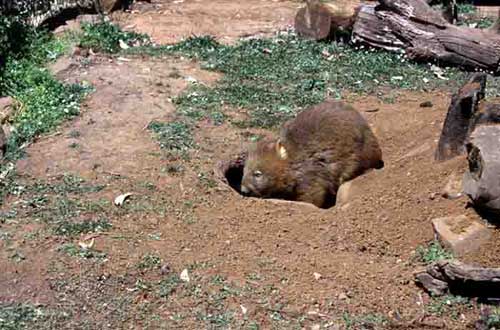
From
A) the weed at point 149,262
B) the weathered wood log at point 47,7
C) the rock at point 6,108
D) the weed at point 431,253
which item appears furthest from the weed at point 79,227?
the weathered wood log at point 47,7

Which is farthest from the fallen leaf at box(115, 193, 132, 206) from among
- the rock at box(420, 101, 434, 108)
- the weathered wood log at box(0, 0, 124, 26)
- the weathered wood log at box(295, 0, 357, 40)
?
the weathered wood log at box(0, 0, 124, 26)

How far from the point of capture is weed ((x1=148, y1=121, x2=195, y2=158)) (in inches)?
290

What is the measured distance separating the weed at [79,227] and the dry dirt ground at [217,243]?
0.08m

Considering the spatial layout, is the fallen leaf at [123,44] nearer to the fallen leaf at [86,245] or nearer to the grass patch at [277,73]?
the grass patch at [277,73]

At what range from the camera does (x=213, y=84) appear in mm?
9070

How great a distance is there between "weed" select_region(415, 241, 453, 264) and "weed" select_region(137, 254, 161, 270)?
1620 millimetres

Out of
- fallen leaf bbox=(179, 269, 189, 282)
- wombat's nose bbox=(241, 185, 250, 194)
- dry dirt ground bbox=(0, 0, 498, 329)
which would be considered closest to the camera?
dry dirt ground bbox=(0, 0, 498, 329)

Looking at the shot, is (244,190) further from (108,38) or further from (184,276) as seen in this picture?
(108,38)

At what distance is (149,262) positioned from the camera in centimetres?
558

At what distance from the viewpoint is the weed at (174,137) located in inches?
290

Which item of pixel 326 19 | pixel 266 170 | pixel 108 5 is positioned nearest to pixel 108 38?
pixel 108 5

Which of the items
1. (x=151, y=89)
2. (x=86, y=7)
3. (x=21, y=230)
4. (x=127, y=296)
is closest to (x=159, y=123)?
(x=151, y=89)

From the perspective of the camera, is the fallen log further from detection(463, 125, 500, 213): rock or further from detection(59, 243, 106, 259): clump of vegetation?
detection(59, 243, 106, 259): clump of vegetation

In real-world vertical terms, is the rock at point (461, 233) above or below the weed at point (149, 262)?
above
